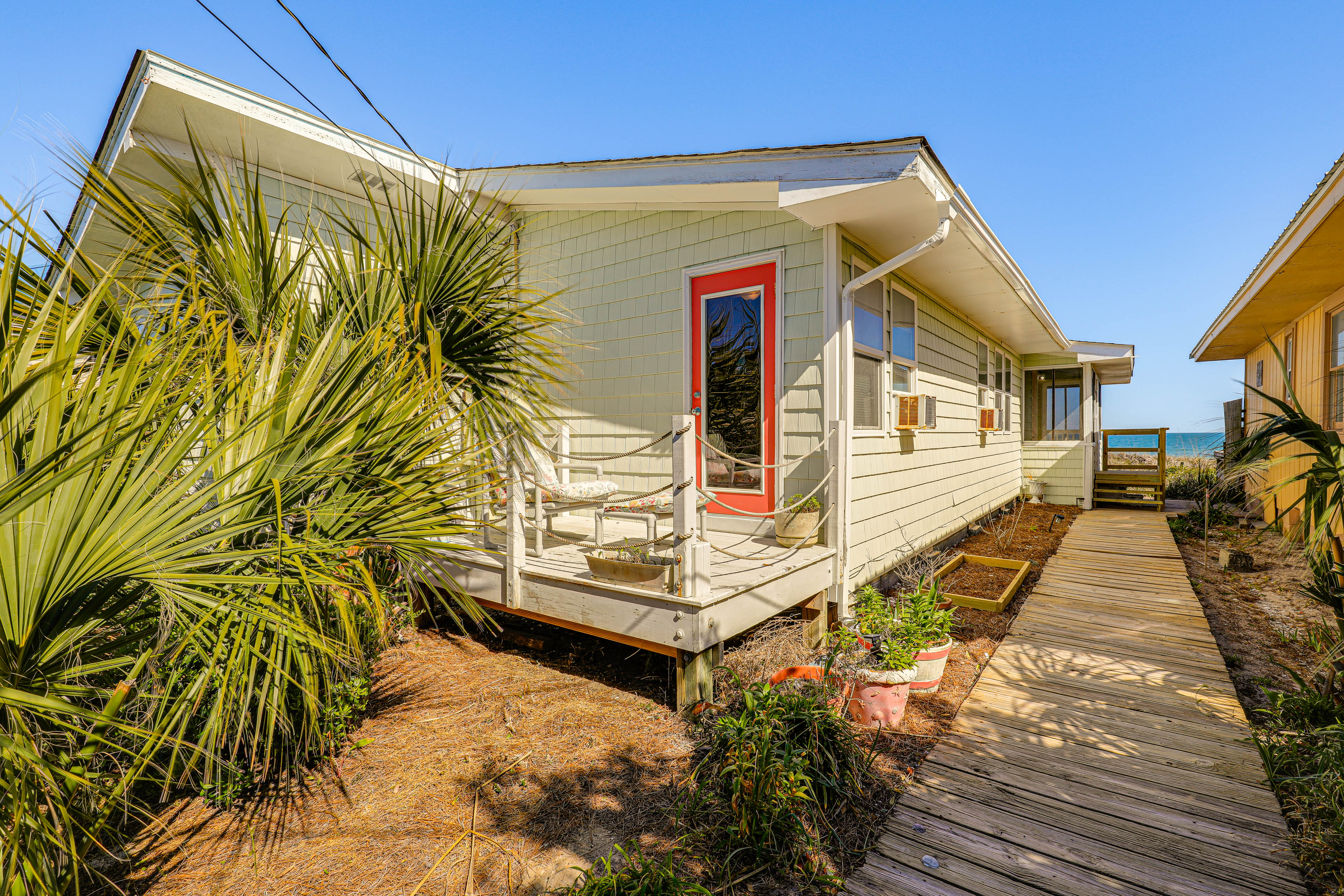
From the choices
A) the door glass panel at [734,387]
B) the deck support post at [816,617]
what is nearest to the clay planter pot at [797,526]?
the deck support post at [816,617]

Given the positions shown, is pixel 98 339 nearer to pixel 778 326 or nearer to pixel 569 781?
pixel 569 781

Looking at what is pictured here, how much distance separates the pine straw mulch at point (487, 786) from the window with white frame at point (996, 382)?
235 inches

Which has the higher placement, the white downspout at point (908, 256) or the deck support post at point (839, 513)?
the white downspout at point (908, 256)

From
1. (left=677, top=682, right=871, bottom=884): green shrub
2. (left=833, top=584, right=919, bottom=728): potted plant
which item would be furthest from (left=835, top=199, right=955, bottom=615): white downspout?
(left=677, top=682, right=871, bottom=884): green shrub

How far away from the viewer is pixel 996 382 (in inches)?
412

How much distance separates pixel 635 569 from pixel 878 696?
157 cm

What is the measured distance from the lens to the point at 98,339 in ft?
8.83

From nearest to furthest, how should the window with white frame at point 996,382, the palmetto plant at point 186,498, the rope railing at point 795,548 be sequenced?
the palmetto plant at point 186,498
the rope railing at point 795,548
the window with white frame at point 996,382

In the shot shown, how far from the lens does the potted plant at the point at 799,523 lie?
15.3 ft

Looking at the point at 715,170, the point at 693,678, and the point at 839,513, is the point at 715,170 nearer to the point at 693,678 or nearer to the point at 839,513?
the point at 839,513

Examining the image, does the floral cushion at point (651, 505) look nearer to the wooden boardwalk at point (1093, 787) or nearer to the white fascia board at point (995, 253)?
the wooden boardwalk at point (1093, 787)

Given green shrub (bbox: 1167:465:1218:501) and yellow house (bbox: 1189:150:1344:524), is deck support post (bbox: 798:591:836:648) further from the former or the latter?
green shrub (bbox: 1167:465:1218:501)

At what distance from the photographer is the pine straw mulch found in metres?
2.37

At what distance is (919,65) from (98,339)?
498 inches
